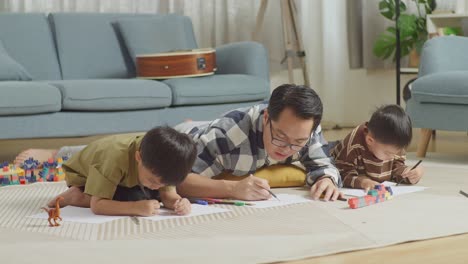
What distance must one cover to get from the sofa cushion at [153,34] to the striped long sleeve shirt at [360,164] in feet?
6.76

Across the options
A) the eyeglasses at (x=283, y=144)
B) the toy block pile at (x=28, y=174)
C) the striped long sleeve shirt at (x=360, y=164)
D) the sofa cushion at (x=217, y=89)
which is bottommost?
the toy block pile at (x=28, y=174)

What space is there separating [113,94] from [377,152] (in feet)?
5.53

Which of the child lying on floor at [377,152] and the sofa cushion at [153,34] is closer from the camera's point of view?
the child lying on floor at [377,152]

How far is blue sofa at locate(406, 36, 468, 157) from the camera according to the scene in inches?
145

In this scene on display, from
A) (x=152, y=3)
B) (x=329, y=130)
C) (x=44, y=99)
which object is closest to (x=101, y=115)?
(x=44, y=99)

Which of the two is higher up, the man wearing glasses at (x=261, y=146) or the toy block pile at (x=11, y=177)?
the man wearing glasses at (x=261, y=146)

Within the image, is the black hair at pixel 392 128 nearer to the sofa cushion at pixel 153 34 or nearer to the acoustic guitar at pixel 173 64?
the acoustic guitar at pixel 173 64

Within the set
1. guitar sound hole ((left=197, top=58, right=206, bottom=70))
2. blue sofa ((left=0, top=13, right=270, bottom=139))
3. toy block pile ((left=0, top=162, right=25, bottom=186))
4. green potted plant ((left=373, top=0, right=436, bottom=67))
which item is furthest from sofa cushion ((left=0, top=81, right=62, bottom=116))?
green potted plant ((left=373, top=0, right=436, bottom=67))

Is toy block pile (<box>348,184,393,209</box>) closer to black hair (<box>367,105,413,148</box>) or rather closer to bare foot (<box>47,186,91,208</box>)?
black hair (<box>367,105,413,148</box>)

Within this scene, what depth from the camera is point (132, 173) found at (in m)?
2.35

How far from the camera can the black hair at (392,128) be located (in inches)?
105

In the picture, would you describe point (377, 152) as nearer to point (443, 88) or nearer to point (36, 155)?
point (443, 88)

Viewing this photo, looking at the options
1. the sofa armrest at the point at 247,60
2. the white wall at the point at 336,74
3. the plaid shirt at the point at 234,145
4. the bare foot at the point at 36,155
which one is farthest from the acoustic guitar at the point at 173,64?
the plaid shirt at the point at 234,145

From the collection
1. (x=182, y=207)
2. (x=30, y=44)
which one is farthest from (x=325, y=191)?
(x=30, y=44)
